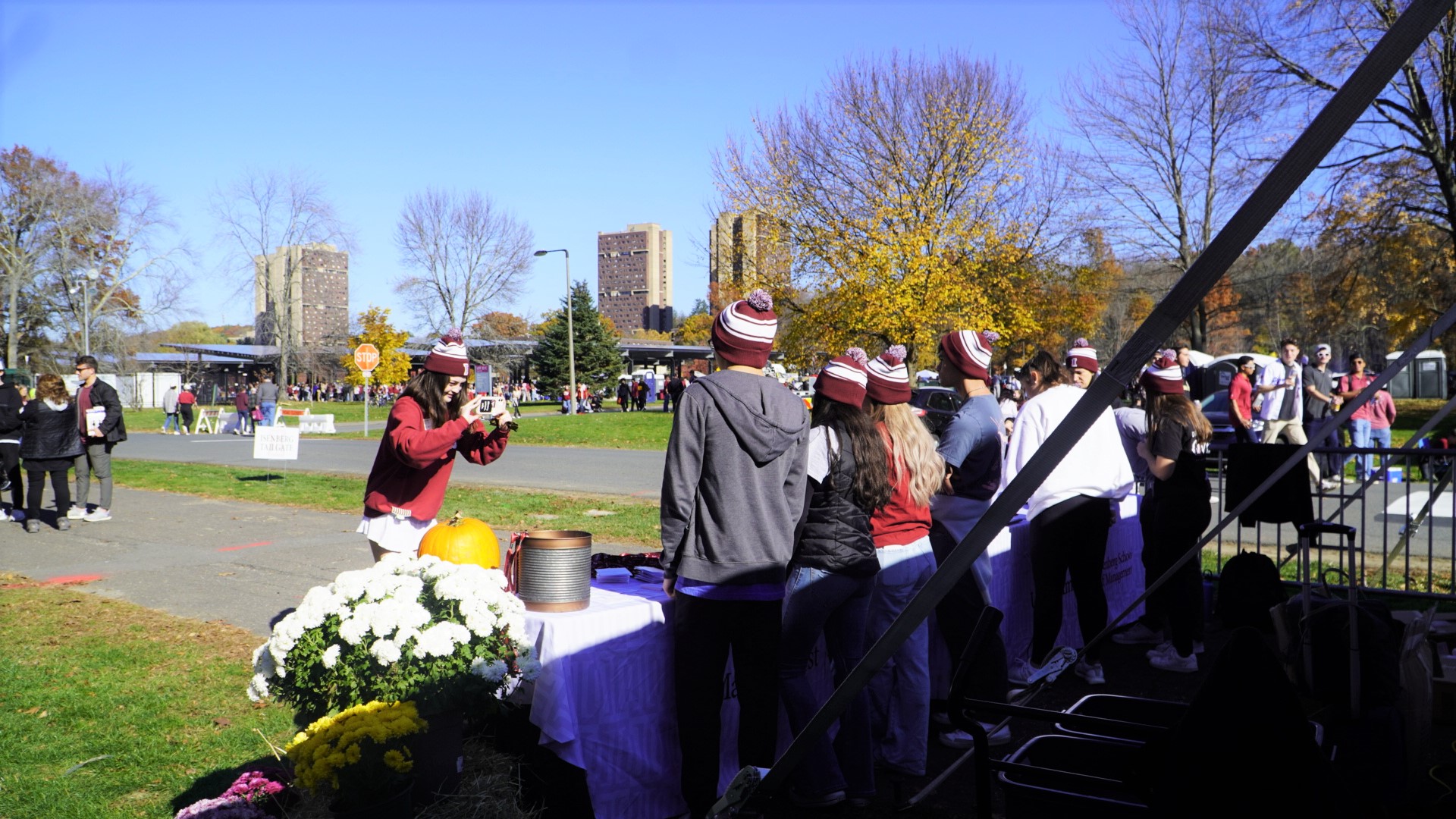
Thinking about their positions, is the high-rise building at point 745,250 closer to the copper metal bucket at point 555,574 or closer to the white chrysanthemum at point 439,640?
the copper metal bucket at point 555,574

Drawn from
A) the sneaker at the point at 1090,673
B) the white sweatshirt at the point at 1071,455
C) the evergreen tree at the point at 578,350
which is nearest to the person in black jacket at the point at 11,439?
the white sweatshirt at the point at 1071,455

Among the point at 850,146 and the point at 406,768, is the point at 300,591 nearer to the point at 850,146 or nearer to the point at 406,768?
the point at 406,768

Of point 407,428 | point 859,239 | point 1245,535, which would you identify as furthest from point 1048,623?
point 859,239

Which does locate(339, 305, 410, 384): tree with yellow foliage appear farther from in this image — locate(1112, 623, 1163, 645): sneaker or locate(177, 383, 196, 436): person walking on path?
locate(1112, 623, 1163, 645): sneaker

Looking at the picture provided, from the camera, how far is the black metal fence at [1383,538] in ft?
21.9

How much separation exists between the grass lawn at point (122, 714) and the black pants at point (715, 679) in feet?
7.20

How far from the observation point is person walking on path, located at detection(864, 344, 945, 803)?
4355 millimetres

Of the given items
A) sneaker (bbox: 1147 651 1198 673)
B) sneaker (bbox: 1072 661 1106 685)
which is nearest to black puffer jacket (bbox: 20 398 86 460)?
sneaker (bbox: 1072 661 1106 685)

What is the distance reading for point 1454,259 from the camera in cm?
2434

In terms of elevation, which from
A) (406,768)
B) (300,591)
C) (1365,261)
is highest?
(1365,261)

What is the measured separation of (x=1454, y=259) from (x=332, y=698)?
95.3 ft

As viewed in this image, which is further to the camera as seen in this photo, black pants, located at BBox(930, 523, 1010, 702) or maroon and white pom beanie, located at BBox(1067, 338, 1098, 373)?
maroon and white pom beanie, located at BBox(1067, 338, 1098, 373)

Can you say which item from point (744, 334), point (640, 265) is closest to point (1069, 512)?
point (744, 334)

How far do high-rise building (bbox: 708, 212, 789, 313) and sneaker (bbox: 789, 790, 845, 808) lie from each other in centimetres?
2387
